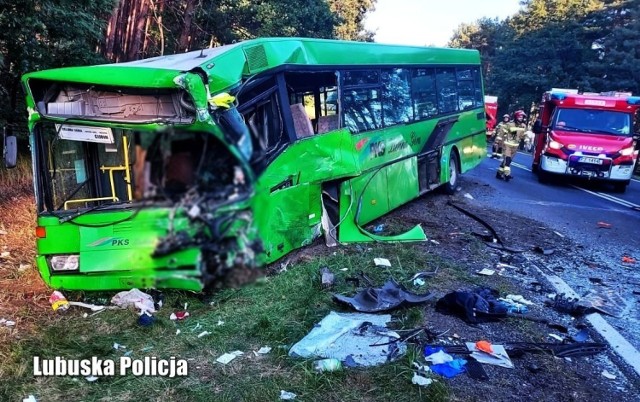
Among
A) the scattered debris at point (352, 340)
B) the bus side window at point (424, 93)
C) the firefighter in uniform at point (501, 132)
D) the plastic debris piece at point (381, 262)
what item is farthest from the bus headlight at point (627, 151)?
the scattered debris at point (352, 340)

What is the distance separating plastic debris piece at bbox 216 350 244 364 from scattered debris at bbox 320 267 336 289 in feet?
4.68

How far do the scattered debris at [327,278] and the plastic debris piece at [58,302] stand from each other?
2526 mm

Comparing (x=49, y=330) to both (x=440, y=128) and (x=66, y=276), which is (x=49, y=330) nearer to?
(x=66, y=276)

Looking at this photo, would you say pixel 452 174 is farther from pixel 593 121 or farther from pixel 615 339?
pixel 615 339

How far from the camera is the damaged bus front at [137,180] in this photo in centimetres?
96

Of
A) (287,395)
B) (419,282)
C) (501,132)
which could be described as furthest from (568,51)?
(287,395)

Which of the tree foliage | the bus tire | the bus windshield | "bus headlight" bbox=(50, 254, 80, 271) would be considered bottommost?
the bus tire

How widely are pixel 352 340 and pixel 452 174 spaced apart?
26.3 ft

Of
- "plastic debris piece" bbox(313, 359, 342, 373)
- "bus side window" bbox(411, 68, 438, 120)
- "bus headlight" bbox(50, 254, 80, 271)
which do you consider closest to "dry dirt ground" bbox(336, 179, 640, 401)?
"plastic debris piece" bbox(313, 359, 342, 373)

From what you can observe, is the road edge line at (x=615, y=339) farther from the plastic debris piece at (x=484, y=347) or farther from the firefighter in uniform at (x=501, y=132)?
the firefighter in uniform at (x=501, y=132)

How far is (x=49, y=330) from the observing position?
4.63 m

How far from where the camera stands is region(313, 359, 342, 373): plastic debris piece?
3.86m

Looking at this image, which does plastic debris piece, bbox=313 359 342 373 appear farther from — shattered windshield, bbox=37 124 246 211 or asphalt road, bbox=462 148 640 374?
asphalt road, bbox=462 148 640 374

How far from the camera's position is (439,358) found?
4.08 metres
